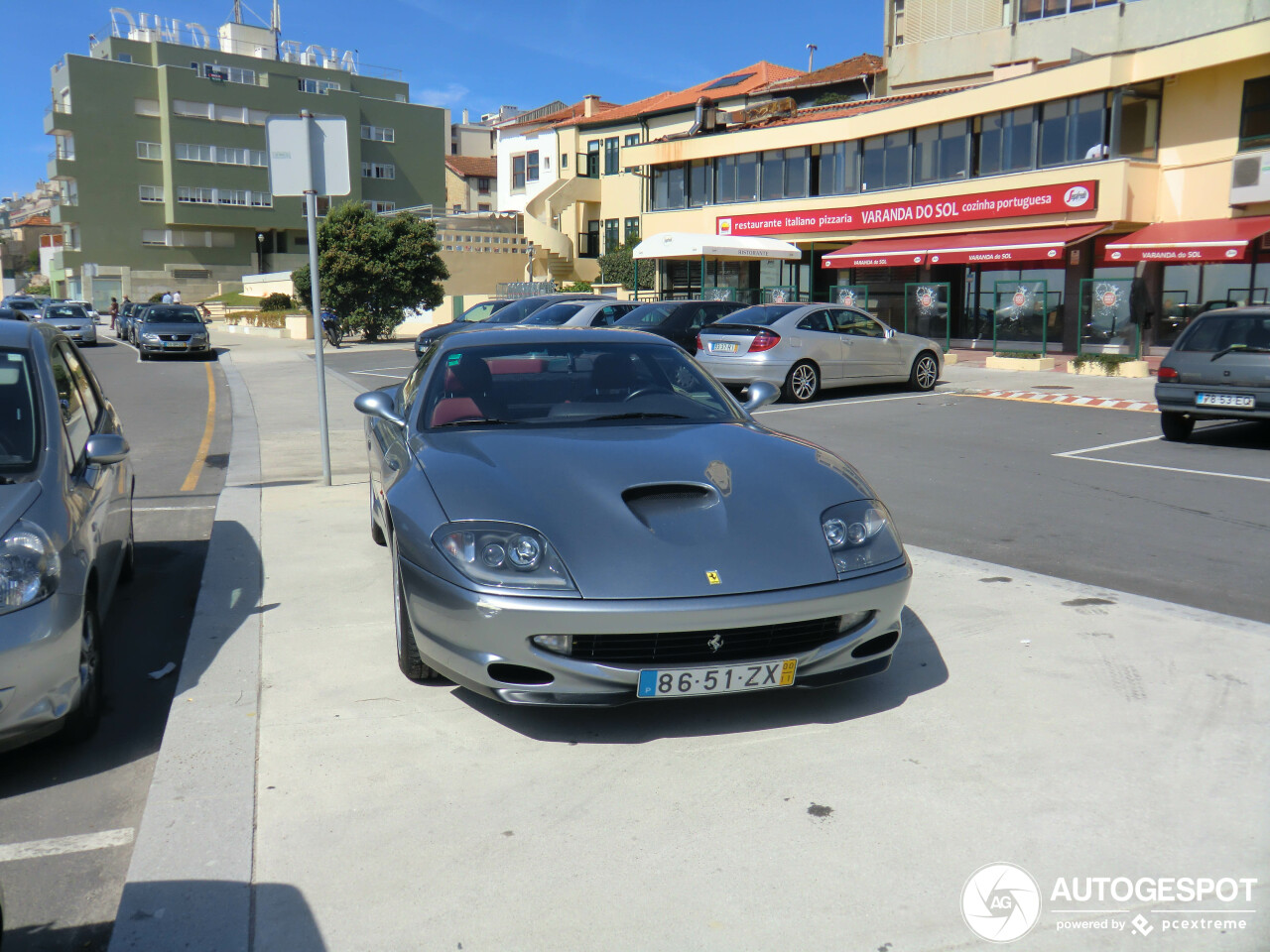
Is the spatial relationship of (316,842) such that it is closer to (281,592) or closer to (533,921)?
(533,921)

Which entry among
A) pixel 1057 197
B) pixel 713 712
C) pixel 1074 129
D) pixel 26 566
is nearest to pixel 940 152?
pixel 1074 129

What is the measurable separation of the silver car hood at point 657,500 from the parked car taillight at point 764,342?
1166cm

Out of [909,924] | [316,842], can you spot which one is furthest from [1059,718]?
[316,842]

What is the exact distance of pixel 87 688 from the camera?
12.8 ft

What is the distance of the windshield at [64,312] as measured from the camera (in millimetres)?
39125

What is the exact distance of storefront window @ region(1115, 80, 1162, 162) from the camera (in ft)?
81.9

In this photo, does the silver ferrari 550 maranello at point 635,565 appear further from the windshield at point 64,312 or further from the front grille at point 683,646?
the windshield at point 64,312

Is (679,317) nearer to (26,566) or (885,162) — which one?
(26,566)

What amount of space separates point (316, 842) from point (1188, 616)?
406 cm

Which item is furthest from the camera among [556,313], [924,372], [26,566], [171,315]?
[171,315]

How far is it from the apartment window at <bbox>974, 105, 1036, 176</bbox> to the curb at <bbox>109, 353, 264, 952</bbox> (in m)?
26.2

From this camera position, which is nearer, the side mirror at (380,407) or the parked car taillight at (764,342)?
the side mirror at (380,407)

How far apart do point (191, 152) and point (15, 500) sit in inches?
2952

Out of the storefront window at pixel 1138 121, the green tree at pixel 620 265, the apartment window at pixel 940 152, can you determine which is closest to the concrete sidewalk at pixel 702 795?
the storefront window at pixel 1138 121
